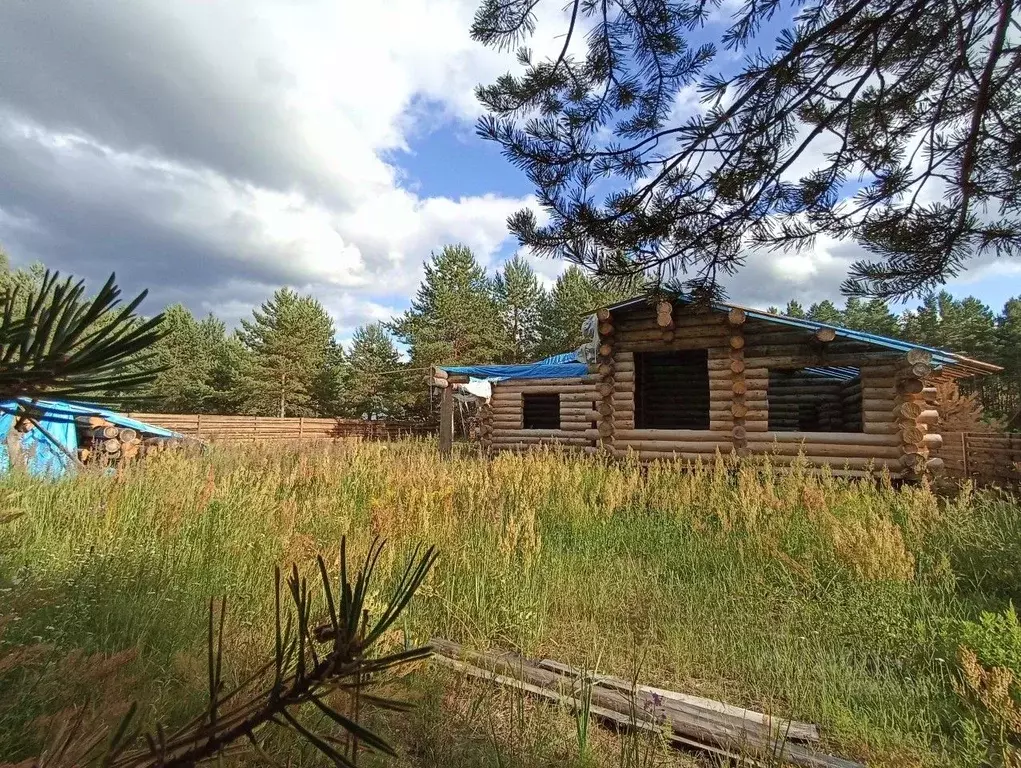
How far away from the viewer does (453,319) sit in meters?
35.2

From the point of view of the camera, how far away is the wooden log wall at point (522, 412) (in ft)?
45.0

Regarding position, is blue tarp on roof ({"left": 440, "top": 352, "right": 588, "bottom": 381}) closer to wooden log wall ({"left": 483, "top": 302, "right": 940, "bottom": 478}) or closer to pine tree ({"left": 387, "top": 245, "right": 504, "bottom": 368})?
wooden log wall ({"left": 483, "top": 302, "right": 940, "bottom": 478})

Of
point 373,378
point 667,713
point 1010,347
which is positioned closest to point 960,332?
point 1010,347

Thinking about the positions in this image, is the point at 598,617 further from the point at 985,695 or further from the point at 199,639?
the point at 199,639

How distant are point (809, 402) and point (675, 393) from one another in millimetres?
3528

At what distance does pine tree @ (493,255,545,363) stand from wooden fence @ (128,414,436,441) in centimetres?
1022

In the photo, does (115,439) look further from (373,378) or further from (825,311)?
(825,311)

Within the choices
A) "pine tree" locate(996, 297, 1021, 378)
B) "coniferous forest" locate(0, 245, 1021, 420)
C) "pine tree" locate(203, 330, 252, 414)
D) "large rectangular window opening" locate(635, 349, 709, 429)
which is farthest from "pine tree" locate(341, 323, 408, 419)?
"pine tree" locate(996, 297, 1021, 378)

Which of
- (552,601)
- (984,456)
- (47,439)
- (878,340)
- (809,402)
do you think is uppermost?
(878,340)

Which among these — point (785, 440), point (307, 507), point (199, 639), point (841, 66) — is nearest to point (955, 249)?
point (841, 66)

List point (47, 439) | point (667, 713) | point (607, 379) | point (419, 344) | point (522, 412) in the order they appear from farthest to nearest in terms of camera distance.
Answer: point (419, 344) → point (522, 412) → point (607, 379) → point (667, 713) → point (47, 439)

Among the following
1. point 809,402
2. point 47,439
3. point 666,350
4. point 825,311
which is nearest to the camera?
point 47,439

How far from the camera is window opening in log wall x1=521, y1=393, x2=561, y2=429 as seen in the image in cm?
1772

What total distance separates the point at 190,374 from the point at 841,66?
144ft
